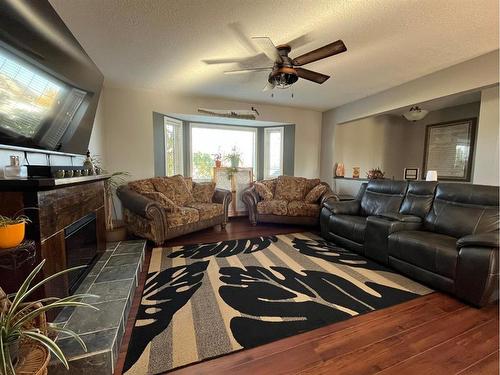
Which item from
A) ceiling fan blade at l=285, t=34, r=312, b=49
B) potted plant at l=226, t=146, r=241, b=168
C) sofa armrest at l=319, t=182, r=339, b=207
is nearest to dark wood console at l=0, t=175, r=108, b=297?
ceiling fan blade at l=285, t=34, r=312, b=49

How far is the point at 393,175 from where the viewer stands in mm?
5520

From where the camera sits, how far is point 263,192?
14.1ft

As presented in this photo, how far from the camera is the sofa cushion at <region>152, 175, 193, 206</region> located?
12.0ft

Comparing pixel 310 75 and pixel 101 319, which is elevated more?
pixel 310 75

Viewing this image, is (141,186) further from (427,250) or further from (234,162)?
(427,250)

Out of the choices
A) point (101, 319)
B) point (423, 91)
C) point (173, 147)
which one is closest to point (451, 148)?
point (423, 91)

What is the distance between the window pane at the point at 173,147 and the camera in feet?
14.4

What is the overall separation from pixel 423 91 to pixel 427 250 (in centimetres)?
249

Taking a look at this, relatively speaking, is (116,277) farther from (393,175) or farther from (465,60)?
(393,175)

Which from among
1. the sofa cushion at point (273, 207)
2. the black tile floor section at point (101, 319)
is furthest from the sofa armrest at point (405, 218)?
the black tile floor section at point (101, 319)

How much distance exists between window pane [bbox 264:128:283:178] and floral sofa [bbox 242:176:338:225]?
30.1 inches

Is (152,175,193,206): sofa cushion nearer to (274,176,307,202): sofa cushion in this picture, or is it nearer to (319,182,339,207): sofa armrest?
(274,176,307,202): sofa cushion

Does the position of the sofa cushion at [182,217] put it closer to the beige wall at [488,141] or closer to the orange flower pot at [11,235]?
the orange flower pot at [11,235]

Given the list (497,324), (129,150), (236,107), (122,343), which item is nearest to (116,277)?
(122,343)
